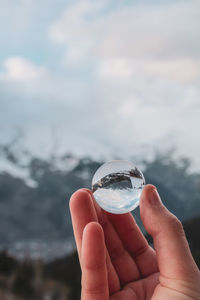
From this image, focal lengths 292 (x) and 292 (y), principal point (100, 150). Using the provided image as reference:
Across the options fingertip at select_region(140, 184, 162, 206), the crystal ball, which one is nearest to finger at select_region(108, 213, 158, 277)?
the crystal ball

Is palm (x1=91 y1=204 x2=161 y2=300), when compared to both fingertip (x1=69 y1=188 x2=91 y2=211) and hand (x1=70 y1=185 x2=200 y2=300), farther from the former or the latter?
fingertip (x1=69 y1=188 x2=91 y2=211)

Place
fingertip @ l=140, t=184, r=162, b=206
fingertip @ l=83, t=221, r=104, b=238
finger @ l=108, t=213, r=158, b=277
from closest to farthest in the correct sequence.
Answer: fingertip @ l=83, t=221, r=104, b=238 < fingertip @ l=140, t=184, r=162, b=206 < finger @ l=108, t=213, r=158, b=277

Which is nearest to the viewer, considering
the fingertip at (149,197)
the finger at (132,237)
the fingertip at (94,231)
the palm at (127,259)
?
the fingertip at (94,231)

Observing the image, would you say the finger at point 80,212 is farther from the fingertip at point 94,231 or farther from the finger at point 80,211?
the fingertip at point 94,231

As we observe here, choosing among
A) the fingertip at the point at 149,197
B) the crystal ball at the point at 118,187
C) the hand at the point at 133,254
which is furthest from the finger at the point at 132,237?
the fingertip at the point at 149,197

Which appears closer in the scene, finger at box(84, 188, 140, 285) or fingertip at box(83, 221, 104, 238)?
fingertip at box(83, 221, 104, 238)

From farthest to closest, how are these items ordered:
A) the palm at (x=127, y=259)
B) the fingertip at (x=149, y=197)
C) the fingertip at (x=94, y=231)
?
the palm at (x=127, y=259)
the fingertip at (x=149, y=197)
the fingertip at (x=94, y=231)

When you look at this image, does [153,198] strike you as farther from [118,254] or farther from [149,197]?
[118,254]
